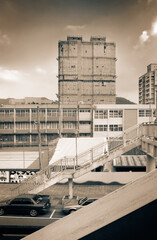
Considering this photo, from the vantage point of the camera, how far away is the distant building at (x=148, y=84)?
288 ft

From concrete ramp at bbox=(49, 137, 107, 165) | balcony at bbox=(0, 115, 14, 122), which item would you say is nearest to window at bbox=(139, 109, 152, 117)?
concrete ramp at bbox=(49, 137, 107, 165)

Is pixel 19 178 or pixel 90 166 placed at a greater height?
pixel 90 166

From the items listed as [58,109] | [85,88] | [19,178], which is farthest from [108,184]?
[85,88]

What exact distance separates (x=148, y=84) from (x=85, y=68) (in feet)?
113

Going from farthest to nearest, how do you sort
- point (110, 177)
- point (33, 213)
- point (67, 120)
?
point (67, 120) → point (110, 177) → point (33, 213)

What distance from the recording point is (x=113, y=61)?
74125 mm

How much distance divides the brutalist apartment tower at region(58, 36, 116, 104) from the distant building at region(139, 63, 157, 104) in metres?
23.6

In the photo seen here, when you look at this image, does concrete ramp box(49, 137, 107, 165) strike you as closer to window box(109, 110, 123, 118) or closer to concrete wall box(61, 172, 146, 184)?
concrete wall box(61, 172, 146, 184)

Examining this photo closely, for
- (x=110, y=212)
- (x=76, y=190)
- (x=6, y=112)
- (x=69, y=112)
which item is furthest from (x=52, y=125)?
(x=110, y=212)

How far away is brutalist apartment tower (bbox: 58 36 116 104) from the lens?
238ft

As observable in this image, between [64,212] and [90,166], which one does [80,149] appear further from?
[64,212]

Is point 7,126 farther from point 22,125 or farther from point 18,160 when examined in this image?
point 18,160

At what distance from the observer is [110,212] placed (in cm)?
125

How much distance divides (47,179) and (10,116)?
121ft
